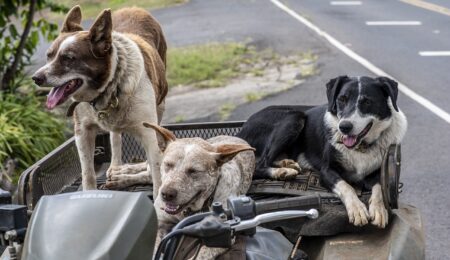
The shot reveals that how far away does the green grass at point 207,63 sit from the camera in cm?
1173

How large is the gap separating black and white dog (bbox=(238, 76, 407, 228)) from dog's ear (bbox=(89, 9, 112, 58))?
3.56 feet

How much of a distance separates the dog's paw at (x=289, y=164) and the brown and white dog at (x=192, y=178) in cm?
77

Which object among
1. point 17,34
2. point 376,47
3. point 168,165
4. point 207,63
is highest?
point 168,165

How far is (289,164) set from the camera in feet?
14.3

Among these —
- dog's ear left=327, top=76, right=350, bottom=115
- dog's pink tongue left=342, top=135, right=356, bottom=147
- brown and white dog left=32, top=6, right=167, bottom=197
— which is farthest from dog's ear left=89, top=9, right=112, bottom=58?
dog's pink tongue left=342, top=135, right=356, bottom=147

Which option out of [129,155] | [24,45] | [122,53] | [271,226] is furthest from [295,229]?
[24,45]

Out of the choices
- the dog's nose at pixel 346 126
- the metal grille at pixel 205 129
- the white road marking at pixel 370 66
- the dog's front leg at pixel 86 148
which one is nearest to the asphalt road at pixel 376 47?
the white road marking at pixel 370 66

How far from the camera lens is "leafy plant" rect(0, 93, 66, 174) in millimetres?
7805

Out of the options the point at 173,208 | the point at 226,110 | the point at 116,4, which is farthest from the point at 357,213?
the point at 116,4

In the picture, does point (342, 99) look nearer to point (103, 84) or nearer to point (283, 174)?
point (283, 174)

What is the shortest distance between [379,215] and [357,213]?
0.34 ft

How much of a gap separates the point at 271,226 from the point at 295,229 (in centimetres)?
12

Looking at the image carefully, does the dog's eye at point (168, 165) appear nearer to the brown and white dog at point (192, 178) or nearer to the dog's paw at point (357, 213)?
the brown and white dog at point (192, 178)

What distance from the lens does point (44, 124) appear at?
8.45 m
